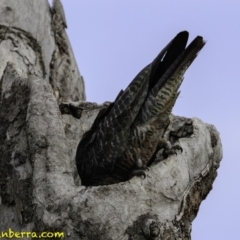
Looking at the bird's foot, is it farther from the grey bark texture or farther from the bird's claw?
the bird's claw

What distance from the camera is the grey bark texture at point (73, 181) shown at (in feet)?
15.6

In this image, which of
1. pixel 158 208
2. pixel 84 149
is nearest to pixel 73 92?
pixel 84 149

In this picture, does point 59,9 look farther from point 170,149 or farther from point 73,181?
point 73,181

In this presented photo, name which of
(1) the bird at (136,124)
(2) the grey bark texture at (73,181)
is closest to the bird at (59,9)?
(2) the grey bark texture at (73,181)

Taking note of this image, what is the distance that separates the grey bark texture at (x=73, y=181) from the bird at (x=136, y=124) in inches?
7.9

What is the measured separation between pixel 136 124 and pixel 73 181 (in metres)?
1.16

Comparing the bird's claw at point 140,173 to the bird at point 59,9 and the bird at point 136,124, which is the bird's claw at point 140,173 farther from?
the bird at point 59,9

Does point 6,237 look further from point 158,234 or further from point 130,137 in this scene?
point 130,137

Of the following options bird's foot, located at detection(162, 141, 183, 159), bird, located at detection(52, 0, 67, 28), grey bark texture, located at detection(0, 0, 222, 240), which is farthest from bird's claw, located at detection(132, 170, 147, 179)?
bird, located at detection(52, 0, 67, 28)

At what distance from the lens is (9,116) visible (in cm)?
580

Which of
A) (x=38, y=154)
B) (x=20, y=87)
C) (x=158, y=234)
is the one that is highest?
(x=20, y=87)

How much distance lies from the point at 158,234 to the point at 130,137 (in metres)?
1.46

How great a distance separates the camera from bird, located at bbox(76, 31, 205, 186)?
235 inches

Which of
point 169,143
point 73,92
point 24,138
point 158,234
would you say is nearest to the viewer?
point 158,234
